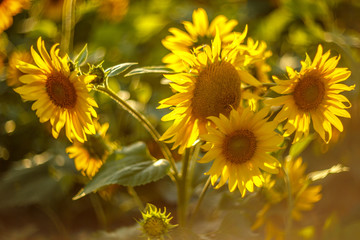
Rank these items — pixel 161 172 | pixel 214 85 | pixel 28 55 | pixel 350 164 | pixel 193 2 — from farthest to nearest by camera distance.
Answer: pixel 193 2 < pixel 28 55 < pixel 350 164 < pixel 161 172 < pixel 214 85

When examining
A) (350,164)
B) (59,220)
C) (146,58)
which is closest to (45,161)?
(59,220)

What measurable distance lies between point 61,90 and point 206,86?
229 mm

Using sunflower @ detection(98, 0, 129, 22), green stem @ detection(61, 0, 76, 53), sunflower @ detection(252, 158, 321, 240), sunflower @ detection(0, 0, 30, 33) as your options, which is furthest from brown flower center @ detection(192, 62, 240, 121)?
sunflower @ detection(98, 0, 129, 22)

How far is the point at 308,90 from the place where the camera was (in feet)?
2.35

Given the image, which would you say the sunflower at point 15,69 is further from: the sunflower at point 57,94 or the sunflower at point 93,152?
the sunflower at point 57,94

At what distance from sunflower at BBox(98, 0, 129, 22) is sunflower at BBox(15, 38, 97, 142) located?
106 centimetres

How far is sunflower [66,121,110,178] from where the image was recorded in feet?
3.18

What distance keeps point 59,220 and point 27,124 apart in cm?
35

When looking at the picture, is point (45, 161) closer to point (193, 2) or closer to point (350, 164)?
point (350, 164)

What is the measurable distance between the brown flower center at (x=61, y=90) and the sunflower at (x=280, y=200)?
16.1 inches

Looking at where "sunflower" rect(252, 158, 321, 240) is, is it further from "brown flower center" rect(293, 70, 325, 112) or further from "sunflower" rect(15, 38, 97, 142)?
"sunflower" rect(15, 38, 97, 142)

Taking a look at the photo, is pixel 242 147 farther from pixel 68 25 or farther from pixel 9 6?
pixel 9 6

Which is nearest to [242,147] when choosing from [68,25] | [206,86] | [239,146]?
[239,146]

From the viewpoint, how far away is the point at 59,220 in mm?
1313
